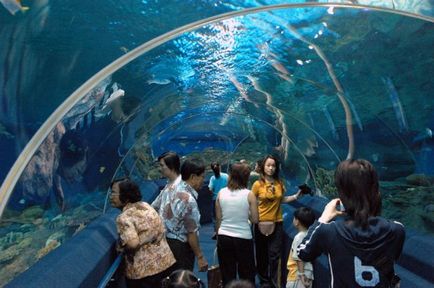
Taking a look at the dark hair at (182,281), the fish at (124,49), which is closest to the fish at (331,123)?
the fish at (124,49)

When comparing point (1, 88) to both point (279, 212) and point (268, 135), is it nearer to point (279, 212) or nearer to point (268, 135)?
point (279, 212)

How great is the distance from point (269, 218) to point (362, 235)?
3604 millimetres

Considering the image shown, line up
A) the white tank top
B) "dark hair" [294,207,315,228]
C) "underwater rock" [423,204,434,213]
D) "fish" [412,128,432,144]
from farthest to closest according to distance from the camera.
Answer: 1. "underwater rock" [423,204,434,213]
2. "fish" [412,128,432,144]
3. the white tank top
4. "dark hair" [294,207,315,228]

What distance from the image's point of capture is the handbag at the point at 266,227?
19.1 ft

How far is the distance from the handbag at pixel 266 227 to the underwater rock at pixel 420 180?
3.96m

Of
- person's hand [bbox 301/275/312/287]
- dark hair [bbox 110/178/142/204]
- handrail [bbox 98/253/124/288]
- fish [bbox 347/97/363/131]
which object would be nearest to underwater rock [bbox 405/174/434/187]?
fish [bbox 347/97/363/131]

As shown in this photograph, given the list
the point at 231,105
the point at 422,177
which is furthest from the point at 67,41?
the point at 231,105

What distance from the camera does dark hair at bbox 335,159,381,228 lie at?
2.25 m

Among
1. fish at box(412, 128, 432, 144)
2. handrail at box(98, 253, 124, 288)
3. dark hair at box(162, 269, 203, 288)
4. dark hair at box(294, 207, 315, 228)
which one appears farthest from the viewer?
fish at box(412, 128, 432, 144)

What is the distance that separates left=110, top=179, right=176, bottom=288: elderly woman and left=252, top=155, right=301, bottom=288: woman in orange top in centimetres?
227

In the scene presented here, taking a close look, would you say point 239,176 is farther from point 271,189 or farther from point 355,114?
point 355,114

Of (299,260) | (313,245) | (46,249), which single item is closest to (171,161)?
(299,260)

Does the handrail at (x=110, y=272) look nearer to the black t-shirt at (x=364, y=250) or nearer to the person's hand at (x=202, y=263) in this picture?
the person's hand at (x=202, y=263)

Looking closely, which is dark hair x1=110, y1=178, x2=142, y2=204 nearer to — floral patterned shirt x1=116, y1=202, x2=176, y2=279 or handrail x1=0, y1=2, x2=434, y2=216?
floral patterned shirt x1=116, y1=202, x2=176, y2=279
